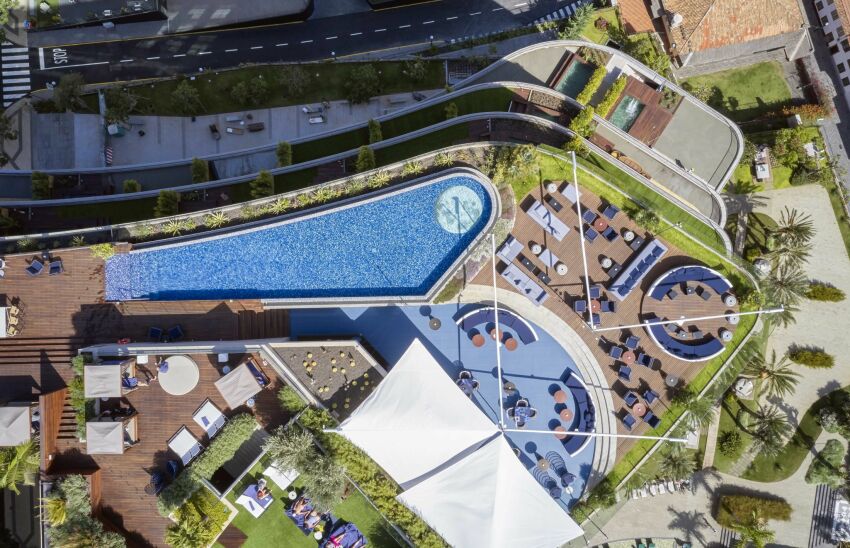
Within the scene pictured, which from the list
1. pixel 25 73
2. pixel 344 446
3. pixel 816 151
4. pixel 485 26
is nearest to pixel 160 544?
pixel 344 446

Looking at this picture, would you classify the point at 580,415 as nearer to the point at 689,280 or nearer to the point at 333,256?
the point at 689,280

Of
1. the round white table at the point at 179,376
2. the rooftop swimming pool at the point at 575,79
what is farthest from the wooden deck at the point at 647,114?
the round white table at the point at 179,376

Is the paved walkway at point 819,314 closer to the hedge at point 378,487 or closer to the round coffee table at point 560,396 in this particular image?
the round coffee table at point 560,396

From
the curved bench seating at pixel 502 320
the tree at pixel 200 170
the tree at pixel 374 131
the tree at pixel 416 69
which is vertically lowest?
the curved bench seating at pixel 502 320

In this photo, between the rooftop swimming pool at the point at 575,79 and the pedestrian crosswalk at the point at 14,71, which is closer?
the rooftop swimming pool at the point at 575,79

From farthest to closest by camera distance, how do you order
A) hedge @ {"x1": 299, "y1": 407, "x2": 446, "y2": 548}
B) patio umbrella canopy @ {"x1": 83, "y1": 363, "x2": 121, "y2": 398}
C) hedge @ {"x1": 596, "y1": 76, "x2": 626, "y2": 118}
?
1. hedge @ {"x1": 596, "y1": 76, "x2": 626, "y2": 118}
2. hedge @ {"x1": 299, "y1": 407, "x2": 446, "y2": 548}
3. patio umbrella canopy @ {"x1": 83, "y1": 363, "x2": 121, "y2": 398}

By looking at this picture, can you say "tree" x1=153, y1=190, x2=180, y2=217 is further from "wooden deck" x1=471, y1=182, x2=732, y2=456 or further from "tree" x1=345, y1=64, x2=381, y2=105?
"wooden deck" x1=471, y1=182, x2=732, y2=456

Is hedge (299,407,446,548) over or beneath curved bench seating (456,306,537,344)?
beneath

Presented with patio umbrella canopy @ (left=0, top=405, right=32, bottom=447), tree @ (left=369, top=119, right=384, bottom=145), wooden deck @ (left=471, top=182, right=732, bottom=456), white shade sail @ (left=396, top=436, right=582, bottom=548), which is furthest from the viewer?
tree @ (left=369, top=119, right=384, bottom=145)

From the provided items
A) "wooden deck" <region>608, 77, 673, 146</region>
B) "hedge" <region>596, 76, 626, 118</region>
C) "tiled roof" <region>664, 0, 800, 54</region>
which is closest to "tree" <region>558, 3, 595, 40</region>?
"tiled roof" <region>664, 0, 800, 54</region>
